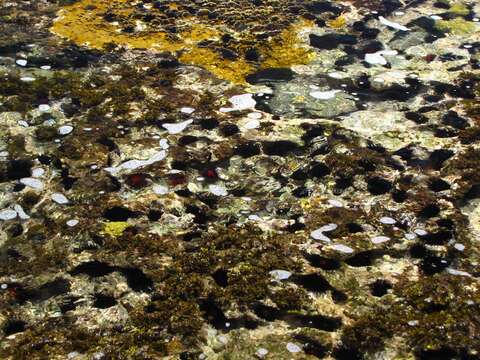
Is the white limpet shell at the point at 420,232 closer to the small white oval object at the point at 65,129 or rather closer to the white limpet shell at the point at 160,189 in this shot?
the white limpet shell at the point at 160,189

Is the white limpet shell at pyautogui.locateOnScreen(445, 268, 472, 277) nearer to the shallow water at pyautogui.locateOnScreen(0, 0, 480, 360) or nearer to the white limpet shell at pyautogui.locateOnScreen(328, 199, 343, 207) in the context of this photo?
the shallow water at pyautogui.locateOnScreen(0, 0, 480, 360)

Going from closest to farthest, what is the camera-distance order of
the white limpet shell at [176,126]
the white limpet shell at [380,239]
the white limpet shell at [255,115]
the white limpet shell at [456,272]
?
the white limpet shell at [456,272] → the white limpet shell at [380,239] → the white limpet shell at [176,126] → the white limpet shell at [255,115]

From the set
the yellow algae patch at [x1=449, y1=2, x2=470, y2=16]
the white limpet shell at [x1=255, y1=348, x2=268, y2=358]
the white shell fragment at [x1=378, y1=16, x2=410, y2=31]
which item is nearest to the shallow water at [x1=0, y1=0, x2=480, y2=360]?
the white limpet shell at [x1=255, y1=348, x2=268, y2=358]

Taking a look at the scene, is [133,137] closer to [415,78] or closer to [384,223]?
[384,223]

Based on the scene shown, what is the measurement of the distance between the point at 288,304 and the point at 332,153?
310 centimetres

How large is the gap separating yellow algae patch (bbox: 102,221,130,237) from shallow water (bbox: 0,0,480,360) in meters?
0.06

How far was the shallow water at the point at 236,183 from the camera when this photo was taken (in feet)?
18.0

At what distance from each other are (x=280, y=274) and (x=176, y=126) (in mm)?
3621

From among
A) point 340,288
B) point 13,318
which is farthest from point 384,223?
point 13,318

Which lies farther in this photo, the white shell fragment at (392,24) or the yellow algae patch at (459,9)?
the yellow algae patch at (459,9)

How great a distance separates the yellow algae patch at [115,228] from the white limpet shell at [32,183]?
1.31 meters

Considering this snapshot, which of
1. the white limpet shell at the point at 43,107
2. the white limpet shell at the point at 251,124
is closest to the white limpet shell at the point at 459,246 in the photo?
the white limpet shell at the point at 251,124

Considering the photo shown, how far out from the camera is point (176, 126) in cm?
867

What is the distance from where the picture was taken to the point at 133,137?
8.41 m
